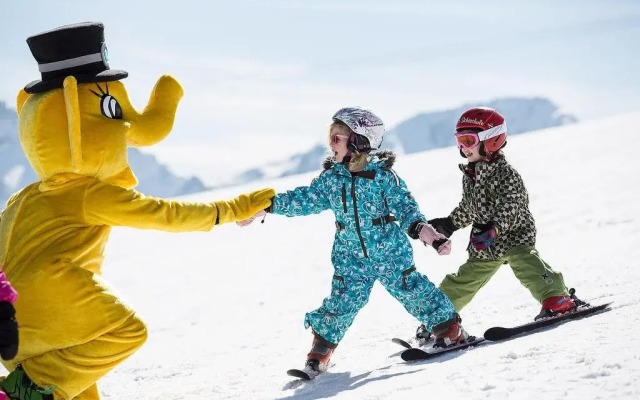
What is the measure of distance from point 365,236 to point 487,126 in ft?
4.17

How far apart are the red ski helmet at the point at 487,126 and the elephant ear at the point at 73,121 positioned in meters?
2.73

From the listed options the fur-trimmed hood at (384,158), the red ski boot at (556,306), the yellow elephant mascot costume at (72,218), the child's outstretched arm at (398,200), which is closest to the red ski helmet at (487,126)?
the fur-trimmed hood at (384,158)

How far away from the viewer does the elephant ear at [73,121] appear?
3.40 meters

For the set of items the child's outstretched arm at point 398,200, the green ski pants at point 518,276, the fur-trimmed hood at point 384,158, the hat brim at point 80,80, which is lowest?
the green ski pants at point 518,276

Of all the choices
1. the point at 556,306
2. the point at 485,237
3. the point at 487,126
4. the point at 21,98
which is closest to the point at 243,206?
the point at 21,98

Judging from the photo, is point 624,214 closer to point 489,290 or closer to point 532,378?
point 489,290

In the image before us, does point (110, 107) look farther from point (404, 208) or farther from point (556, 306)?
point (556, 306)

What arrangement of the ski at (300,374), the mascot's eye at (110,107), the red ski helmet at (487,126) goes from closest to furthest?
the mascot's eye at (110,107) → the ski at (300,374) → the red ski helmet at (487,126)

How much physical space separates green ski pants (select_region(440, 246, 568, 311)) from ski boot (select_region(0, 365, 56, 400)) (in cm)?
299

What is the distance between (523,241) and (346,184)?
1425 mm

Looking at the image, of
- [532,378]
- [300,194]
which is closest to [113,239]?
[300,194]

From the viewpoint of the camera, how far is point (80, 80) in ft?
12.0

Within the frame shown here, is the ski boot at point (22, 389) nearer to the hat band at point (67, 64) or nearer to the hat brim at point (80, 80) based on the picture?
the hat brim at point (80, 80)

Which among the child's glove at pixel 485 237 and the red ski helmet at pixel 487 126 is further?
the red ski helmet at pixel 487 126
